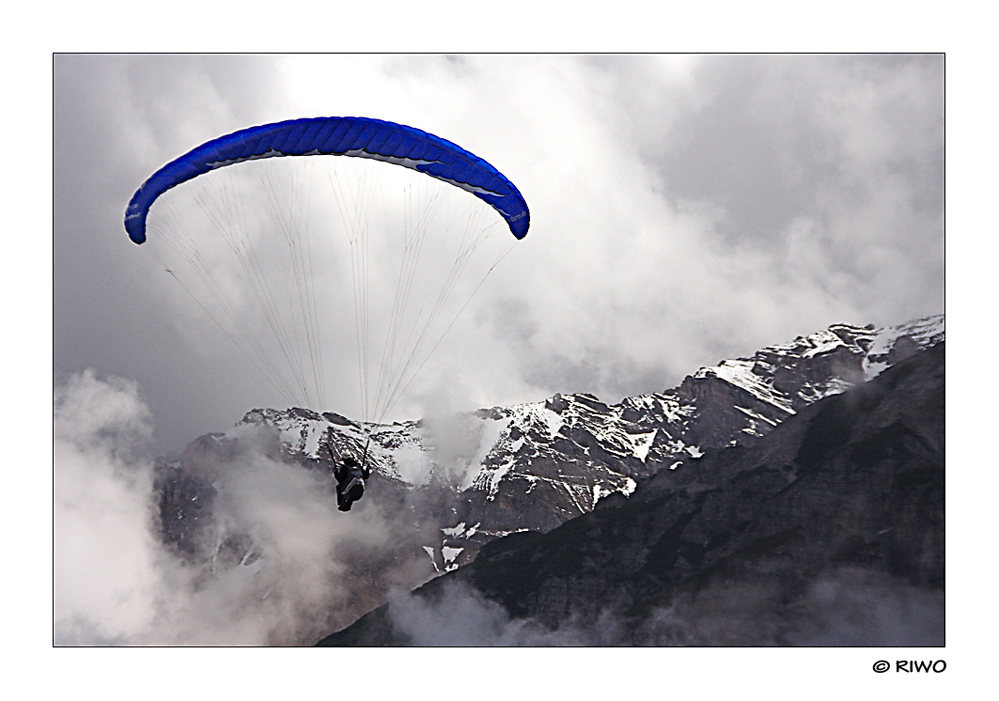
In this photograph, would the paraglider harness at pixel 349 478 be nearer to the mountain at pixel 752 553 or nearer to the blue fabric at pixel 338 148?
the blue fabric at pixel 338 148

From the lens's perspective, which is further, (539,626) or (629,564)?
(629,564)

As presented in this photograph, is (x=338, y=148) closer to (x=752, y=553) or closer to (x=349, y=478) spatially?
(x=349, y=478)

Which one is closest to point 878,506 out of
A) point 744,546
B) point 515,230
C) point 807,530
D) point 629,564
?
point 807,530

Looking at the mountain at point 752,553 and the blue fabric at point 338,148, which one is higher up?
the blue fabric at point 338,148

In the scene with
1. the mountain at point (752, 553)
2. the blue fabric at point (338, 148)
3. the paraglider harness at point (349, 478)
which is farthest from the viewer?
the mountain at point (752, 553)

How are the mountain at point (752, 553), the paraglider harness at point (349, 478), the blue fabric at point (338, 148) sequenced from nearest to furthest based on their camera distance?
1. the blue fabric at point (338, 148)
2. the paraglider harness at point (349, 478)
3. the mountain at point (752, 553)

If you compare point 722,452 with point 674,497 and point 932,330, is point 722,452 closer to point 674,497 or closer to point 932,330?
point 674,497

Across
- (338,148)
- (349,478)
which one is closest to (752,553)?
(349,478)

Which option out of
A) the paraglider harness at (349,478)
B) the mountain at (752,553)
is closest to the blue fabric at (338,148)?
the paraglider harness at (349,478)
